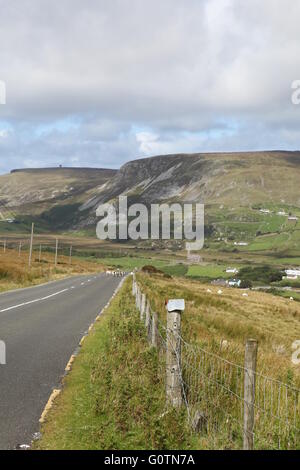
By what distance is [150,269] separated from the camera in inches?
3310

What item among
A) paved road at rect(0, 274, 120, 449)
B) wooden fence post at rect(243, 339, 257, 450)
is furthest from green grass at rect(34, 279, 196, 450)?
wooden fence post at rect(243, 339, 257, 450)

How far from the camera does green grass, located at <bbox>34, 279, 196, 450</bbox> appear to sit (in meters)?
6.59

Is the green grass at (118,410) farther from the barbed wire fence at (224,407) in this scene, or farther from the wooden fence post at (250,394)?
the wooden fence post at (250,394)

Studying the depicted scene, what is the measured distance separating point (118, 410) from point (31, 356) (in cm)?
537

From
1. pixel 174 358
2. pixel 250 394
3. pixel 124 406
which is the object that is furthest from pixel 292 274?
pixel 250 394

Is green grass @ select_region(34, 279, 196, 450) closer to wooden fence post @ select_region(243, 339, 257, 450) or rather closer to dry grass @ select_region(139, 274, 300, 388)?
wooden fence post @ select_region(243, 339, 257, 450)

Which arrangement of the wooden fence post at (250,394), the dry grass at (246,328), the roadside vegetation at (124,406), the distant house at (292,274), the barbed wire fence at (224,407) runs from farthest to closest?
1. the distant house at (292,274)
2. the dry grass at (246,328)
3. the roadside vegetation at (124,406)
4. the barbed wire fence at (224,407)
5. the wooden fence post at (250,394)

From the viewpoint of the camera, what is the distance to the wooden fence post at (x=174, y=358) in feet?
24.0

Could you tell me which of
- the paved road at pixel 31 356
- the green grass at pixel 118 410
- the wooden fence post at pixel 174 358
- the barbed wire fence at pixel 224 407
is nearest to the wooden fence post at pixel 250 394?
the barbed wire fence at pixel 224 407

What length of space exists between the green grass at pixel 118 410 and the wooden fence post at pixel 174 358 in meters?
0.21

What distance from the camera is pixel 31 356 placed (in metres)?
12.2

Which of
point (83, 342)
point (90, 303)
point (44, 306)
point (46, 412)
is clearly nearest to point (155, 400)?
point (46, 412)

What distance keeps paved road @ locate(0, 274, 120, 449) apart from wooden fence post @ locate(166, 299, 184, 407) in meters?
1.96

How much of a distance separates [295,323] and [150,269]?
→ 51.8 m
